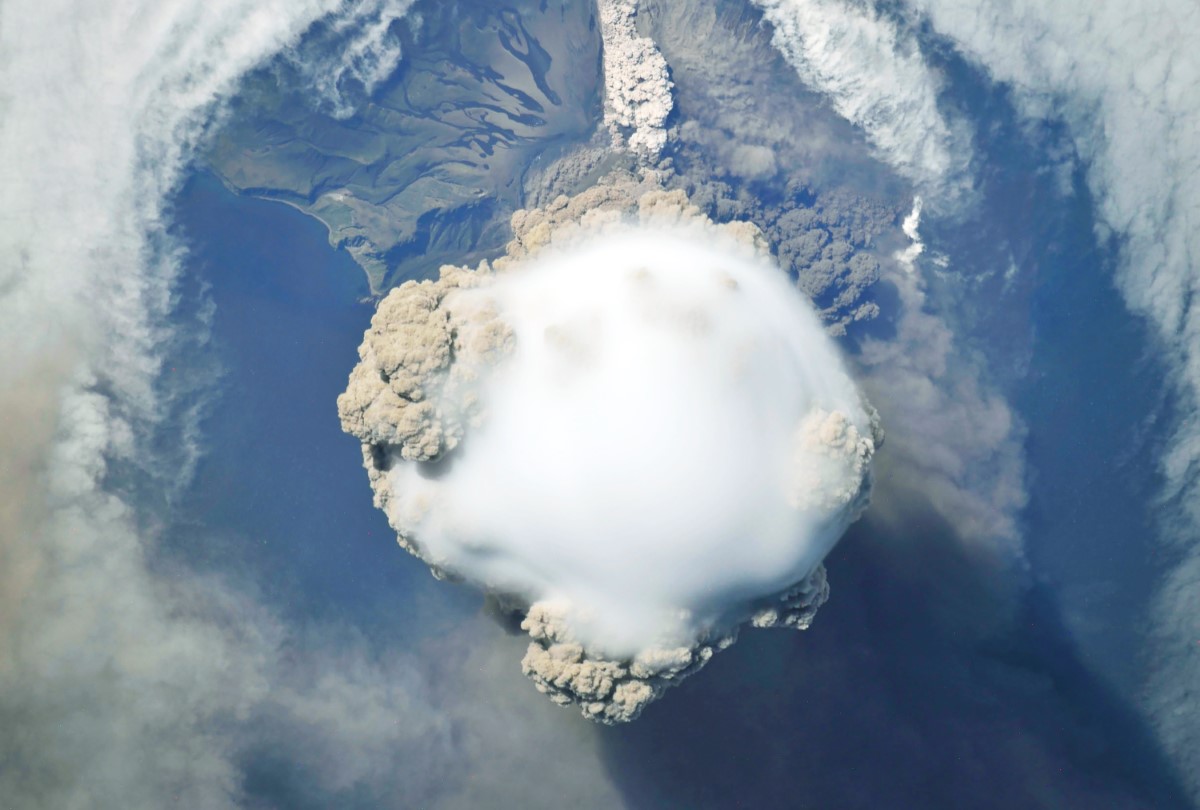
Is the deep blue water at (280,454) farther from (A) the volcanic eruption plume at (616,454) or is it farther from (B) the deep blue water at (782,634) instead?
(A) the volcanic eruption plume at (616,454)

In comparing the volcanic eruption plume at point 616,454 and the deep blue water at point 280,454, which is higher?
the volcanic eruption plume at point 616,454

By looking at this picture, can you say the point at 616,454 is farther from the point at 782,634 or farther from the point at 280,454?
the point at 280,454

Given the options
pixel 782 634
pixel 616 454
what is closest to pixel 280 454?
pixel 616 454

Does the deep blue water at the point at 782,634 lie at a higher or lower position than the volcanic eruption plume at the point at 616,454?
lower

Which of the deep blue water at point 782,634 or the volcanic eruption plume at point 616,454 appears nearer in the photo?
the volcanic eruption plume at point 616,454

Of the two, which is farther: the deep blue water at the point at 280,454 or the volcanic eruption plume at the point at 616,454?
the deep blue water at the point at 280,454

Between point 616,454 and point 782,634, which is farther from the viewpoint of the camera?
point 782,634

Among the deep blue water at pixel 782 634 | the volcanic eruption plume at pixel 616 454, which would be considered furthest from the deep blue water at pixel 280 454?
the volcanic eruption plume at pixel 616 454

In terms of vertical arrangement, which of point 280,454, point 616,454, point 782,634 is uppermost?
point 616,454

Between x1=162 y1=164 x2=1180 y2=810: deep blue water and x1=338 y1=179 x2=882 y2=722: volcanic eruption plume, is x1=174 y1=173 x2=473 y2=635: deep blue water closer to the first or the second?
x1=162 y1=164 x2=1180 y2=810: deep blue water

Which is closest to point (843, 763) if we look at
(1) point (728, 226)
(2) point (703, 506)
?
(2) point (703, 506)

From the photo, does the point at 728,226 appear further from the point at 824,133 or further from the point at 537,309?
the point at 824,133
